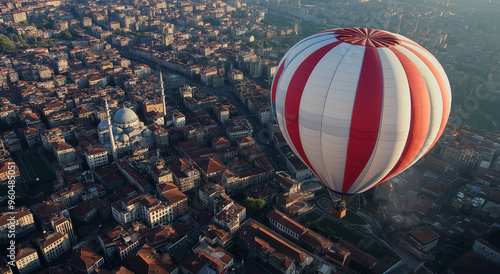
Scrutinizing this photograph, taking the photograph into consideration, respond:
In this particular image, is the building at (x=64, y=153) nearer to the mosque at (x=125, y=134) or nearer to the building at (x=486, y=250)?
the mosque at (x=125, y=134)

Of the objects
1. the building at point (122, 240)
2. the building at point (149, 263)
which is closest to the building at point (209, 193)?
the building at point (122, 240)

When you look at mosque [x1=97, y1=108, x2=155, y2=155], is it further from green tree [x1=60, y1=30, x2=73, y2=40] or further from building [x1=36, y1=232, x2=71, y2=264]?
green tree [x1=60, y1=30, x2=73, y2=40]

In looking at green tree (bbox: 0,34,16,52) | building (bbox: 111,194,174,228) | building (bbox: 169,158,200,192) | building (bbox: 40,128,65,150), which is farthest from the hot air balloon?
green tree (bbox: 0,34,16,52)

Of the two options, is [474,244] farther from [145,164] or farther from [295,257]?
[145,164]

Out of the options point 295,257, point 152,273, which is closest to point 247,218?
point 295,257

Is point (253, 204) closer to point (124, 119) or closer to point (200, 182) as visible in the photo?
point (200, 182)

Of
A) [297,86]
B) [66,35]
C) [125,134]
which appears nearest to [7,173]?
[125,134]
